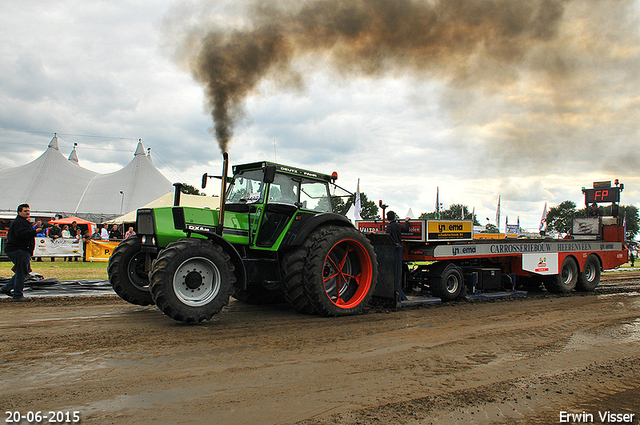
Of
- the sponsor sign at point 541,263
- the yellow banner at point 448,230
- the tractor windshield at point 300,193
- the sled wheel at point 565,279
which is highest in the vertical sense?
the tractor windshield at point 300,193

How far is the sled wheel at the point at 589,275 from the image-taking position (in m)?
10.9

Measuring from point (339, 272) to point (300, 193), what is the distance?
1.41 meters

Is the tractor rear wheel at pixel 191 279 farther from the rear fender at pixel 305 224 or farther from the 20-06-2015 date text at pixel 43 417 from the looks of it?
the 20-06-2015 date text at pixel 43 417

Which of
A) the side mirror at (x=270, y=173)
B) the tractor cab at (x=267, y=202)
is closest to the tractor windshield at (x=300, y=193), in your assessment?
the tractor cab at (x=267, y=202)

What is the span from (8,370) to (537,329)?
20.2ft

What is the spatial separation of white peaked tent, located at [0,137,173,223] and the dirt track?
94.5 ft

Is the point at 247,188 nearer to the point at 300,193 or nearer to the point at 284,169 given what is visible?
the point at 284,169

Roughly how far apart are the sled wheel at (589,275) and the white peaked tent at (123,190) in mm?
29302

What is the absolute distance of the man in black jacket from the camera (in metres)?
7.52

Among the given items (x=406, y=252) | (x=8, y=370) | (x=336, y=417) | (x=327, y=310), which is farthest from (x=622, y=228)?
(x=8, y=370)

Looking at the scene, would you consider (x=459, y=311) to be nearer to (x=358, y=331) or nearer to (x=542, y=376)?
(x=358, y=331)

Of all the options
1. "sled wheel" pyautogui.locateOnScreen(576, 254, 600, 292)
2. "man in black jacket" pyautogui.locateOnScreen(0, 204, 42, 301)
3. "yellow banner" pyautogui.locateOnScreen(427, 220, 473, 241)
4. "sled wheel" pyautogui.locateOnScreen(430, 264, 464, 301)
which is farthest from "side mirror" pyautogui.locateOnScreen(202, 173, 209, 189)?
"sled wheel" pyautogui.locateOnScreen(576, 254, 600, 292)

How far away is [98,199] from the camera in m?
33.5

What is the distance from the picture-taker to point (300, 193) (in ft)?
23.0
